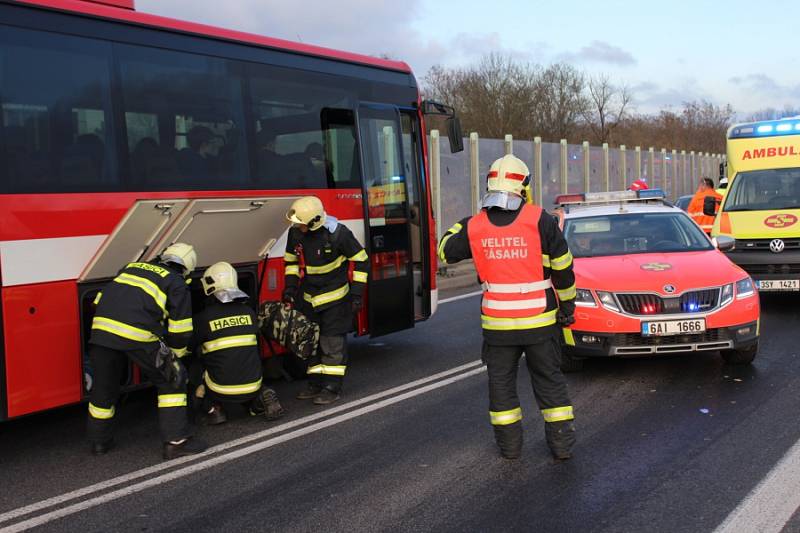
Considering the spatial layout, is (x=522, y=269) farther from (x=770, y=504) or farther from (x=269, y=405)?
(x=269, y=405)

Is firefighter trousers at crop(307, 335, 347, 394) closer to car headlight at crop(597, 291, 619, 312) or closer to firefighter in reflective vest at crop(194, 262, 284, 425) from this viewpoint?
firefighter in reflective vest at crop(194, 262, 284, 425)

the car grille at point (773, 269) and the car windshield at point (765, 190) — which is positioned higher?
the car windshield at point (765, 190)

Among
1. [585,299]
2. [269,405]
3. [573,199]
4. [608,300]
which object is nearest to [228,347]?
[269,405]

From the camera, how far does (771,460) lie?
4.75 meters

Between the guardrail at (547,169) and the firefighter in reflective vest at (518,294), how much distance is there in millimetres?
12324

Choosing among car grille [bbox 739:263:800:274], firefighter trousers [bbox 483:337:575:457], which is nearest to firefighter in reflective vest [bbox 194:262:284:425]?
firefighter trousers [bbox 483:337:575:457]

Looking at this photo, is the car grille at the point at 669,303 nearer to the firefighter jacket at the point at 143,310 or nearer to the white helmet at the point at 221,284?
the white helmet at the point at 221,284

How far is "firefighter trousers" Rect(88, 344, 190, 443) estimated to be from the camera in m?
5.09

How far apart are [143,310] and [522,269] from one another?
2.49 m

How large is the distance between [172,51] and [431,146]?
11.6m

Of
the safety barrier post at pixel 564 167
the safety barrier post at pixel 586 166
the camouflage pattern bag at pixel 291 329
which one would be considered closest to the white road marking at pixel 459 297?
the camouflage pattern bag at pixel 291 329

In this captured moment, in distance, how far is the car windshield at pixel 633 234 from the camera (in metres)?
7.91

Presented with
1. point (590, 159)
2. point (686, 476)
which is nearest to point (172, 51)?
point (686, 476)

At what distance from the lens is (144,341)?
5.05 meters
